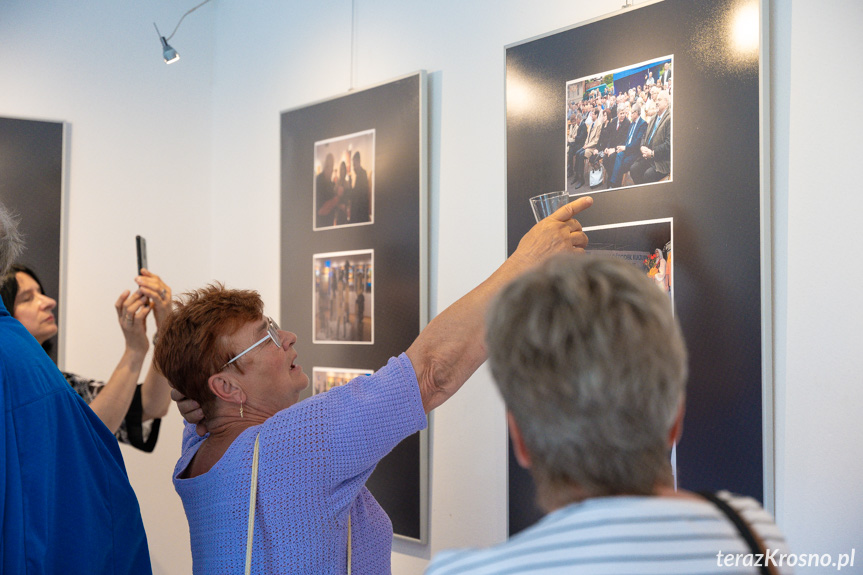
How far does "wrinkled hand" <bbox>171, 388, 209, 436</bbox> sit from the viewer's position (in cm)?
169

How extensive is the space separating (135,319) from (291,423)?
1369 mm

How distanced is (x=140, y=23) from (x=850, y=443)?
10.0 ft

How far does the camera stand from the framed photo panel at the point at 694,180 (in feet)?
5.41

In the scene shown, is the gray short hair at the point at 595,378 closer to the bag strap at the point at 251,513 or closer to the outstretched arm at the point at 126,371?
the bag strap at the point at 251,513

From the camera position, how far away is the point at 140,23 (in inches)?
124

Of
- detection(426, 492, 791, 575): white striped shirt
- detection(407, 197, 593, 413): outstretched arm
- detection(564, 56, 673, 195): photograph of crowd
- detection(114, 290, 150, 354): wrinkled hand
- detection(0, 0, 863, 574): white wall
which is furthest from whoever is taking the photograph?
detection(114, 290, 150, 354): wrinkled hand

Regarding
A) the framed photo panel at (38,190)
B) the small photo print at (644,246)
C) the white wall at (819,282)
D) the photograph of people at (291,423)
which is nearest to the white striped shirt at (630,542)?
the photograph of people at (291,423)

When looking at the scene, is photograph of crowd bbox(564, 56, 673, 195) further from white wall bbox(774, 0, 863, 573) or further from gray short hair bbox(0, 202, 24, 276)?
gray short hair bbox(0, 202, 24, 276)

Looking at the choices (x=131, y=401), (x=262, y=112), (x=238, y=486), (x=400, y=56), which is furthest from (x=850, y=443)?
(x=262, y=112)

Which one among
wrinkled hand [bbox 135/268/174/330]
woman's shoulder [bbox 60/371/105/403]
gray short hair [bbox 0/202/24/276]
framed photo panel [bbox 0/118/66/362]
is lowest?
woman's shoulder [bbox 60/371/105/403]

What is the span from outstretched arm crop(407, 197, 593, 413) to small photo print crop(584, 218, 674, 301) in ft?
1.24

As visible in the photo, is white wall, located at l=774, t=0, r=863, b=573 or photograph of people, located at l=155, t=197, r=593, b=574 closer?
photograph of people, located at l=155, t=197, r=593, b=574

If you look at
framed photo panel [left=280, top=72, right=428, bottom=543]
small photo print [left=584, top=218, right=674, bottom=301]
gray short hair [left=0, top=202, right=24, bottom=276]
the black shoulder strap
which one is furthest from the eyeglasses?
the black shoulder strap

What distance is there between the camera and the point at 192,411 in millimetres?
1702
